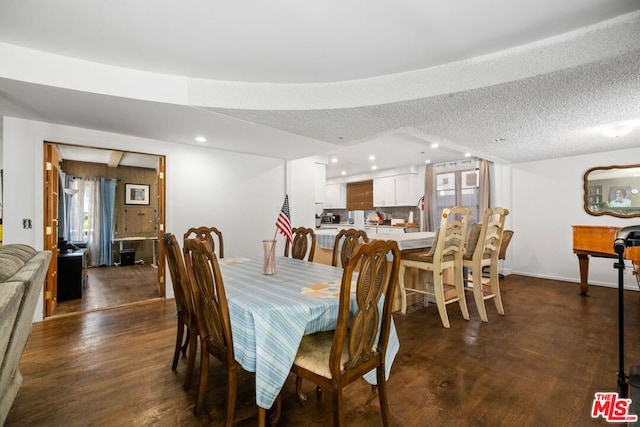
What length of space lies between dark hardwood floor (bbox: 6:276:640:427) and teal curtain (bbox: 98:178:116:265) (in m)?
3.86

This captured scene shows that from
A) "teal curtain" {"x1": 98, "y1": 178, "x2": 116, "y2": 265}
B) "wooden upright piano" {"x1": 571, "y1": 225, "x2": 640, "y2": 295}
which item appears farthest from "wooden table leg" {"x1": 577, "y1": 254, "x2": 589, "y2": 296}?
"teal curtain" {"x1": 98, "y1": 178, "x2": 116, "y2": 265}

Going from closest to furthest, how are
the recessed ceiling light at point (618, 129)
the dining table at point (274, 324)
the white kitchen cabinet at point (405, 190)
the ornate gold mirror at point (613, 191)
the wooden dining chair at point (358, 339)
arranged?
the wooden dining chair at point (358, 339)
the dining table at point (274, 324)
the recessed ceiling light at point (618, 129)
the ornate gold mirror at point (613, 191)
the white kitchen cabinet at point (405, 190)

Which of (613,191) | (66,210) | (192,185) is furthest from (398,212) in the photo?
(66,210)

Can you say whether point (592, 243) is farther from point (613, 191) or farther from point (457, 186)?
point (457, 186)

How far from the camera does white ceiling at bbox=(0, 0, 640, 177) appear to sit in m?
1.82

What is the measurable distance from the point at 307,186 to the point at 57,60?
3771 millimetres

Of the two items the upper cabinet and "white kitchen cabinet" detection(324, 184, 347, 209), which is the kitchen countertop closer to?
the upper cabinet

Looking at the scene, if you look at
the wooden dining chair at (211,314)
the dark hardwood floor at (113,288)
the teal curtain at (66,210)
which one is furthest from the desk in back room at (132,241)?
the wooden dining chair at (211,314)

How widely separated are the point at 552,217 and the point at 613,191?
88 centimetres

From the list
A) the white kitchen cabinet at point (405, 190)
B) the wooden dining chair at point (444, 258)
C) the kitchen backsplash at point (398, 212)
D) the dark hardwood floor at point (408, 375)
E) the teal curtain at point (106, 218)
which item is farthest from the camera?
the kitchen backsplash at point (398, 212)

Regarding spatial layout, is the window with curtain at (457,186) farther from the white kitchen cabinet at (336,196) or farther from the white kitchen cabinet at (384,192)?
the white kitchen cabinet at (336,196)

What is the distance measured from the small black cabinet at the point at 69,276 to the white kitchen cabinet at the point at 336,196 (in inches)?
237

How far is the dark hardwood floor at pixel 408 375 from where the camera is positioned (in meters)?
1.65

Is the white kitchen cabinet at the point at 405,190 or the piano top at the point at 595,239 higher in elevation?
the white kitchen cabinet at the point at 405,190
